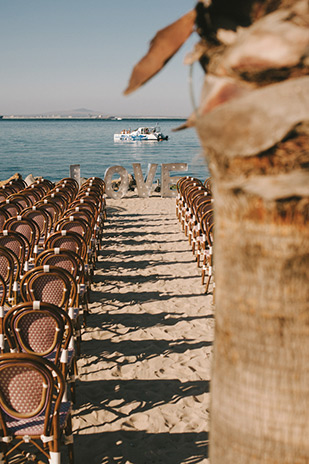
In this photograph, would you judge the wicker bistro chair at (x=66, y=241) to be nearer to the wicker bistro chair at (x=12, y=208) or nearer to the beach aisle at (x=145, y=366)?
the beach aisle at (x=145, y=366)

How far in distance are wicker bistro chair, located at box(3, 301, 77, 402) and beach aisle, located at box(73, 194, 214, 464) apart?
59 centimetres

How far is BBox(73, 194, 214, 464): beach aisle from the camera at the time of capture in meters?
3.73

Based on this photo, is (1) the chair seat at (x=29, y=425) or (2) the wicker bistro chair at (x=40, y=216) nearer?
(1) the chair seat at (x=29, y=425)

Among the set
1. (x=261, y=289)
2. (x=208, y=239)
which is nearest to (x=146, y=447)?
(x=261, y=289)

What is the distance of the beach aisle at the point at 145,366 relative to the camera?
12.2 ft

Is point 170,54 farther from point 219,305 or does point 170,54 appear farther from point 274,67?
point 219,305

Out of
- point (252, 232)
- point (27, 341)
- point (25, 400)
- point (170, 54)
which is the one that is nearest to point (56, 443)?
point (25, 400)

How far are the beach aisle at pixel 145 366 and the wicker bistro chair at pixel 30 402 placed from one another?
0.72 metres

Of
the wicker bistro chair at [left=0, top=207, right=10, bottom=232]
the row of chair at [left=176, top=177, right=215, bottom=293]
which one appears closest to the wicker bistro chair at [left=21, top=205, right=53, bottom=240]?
the wicker bistro chair at [left=0, top=207, right=10, bottom=232]

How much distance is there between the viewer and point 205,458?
3.56m

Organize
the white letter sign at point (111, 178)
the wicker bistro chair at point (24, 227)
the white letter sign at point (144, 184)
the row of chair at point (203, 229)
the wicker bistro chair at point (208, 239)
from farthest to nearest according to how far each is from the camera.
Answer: the white letter sign at point (144, 184) → the white letter sign at point (111, 178) → the row of chair at point (203, 229) → the wicker bistro chair at point (208, 239) → the wicker bistro chair at point (24, 227)

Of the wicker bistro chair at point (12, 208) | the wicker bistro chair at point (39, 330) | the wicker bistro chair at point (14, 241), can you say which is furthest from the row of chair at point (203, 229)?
the wicker bistro chair at point (39, 330)

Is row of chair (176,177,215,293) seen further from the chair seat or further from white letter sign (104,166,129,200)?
white letter sign (104,166,129,200)

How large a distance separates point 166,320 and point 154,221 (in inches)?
290
